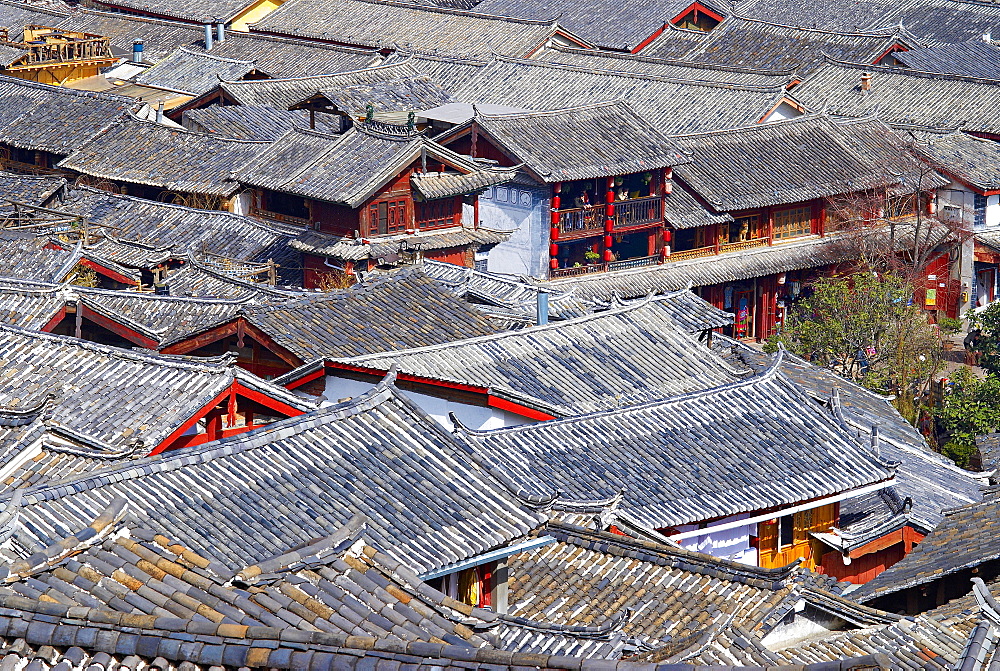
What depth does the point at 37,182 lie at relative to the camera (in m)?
50.5

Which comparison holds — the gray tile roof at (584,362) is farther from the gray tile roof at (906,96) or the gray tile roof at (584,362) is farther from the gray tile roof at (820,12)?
the gray tile roof at (820,12)

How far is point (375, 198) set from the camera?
47.5m

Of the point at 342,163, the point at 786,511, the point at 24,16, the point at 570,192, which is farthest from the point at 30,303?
the point at 24,16

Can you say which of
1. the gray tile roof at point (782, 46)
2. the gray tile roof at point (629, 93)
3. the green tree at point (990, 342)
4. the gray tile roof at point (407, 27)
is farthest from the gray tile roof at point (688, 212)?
the gray tile roof at point (407, 27)

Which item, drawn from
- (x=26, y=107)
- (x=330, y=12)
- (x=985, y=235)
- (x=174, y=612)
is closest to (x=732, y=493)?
(x=174, y=612)

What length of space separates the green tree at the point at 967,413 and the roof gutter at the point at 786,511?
1085 cm

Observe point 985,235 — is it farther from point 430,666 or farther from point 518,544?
point 430,666

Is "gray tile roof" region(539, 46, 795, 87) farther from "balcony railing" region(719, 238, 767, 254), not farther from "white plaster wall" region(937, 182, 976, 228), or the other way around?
"balcony railing" region(719, 238, 767, 254)

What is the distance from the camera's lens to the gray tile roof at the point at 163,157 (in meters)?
52.1

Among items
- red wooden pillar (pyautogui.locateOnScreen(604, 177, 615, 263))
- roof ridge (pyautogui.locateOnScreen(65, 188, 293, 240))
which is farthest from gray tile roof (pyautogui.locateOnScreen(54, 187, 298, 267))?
red wooden pillar (pyautogui.locateOnScreen(604, 177, 615, 263))

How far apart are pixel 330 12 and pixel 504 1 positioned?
10340 millimetres

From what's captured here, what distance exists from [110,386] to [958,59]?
59979 mm

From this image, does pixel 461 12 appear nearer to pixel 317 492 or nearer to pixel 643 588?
pixel 643 588

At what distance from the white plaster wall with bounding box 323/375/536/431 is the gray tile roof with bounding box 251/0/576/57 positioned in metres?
51.1
